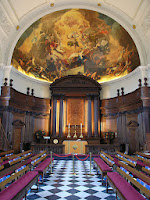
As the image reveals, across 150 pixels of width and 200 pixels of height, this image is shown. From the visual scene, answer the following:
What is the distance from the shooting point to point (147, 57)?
13570mm

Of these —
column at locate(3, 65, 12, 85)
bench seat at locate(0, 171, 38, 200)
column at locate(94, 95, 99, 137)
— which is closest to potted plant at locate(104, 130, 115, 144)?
column at locate(94, 95, 99, 137)

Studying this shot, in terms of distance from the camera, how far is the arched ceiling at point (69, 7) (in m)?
12.4

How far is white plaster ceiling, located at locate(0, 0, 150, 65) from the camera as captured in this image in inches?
484

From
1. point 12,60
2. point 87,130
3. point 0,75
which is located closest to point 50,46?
point 12,60

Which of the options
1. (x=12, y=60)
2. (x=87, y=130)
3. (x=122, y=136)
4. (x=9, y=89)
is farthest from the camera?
(x=87, y=130)

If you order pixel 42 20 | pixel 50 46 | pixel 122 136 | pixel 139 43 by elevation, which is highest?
pixel 42 20

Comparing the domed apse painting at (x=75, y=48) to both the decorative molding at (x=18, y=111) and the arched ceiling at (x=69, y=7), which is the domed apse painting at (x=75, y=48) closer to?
the arched ceiling at (x=69, y=7)

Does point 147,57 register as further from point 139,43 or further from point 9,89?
point 9,89

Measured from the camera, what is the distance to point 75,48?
683 inches

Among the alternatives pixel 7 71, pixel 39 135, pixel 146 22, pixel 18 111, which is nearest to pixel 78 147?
pixel 39 135

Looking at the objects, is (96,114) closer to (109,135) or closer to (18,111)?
(109,135)

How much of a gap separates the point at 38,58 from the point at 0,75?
4708 millimetres

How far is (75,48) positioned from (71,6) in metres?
4.13

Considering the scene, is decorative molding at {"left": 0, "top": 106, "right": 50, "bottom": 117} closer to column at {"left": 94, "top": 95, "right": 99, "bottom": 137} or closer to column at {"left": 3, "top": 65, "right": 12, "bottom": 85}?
column at {"left": 3, "top": 65, "right": 12, "bottom": 85}
